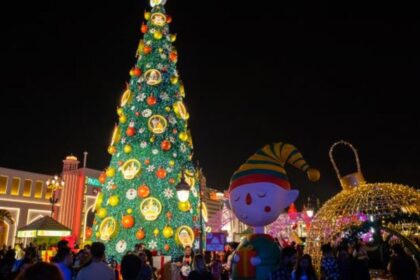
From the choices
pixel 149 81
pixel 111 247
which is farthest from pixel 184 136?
pixel 111 247

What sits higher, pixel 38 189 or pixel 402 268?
pixel 38 189

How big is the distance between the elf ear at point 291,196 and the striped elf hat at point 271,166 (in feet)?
0.44

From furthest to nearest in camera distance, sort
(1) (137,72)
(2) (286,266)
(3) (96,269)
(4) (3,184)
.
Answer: (4) (3,184), (1) (137,72), (2) (286,266), (3) (96,269)

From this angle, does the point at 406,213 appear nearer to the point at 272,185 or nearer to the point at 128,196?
the point at 272,185

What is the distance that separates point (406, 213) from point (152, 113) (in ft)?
39.2

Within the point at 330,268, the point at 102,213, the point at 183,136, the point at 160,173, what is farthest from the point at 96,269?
the point at 183,136

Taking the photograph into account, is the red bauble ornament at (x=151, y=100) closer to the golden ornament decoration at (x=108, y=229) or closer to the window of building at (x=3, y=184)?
the golden ornament decoration at (x=108, y=229)

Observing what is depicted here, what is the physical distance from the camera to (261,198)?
318 inches

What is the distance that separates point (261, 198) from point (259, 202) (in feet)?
0.31

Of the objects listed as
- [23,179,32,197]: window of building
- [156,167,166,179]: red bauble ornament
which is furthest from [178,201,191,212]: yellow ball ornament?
[23,179,32,197]: window of building

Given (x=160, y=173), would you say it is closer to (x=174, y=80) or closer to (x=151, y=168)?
(x=151, y=168)

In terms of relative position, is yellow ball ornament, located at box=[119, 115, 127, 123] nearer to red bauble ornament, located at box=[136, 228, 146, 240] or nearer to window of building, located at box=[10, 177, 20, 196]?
red bauble ornament, located at box=[136, 228, 146, 240]

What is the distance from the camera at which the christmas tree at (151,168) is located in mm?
16688

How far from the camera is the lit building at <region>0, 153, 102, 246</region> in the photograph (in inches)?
1309
